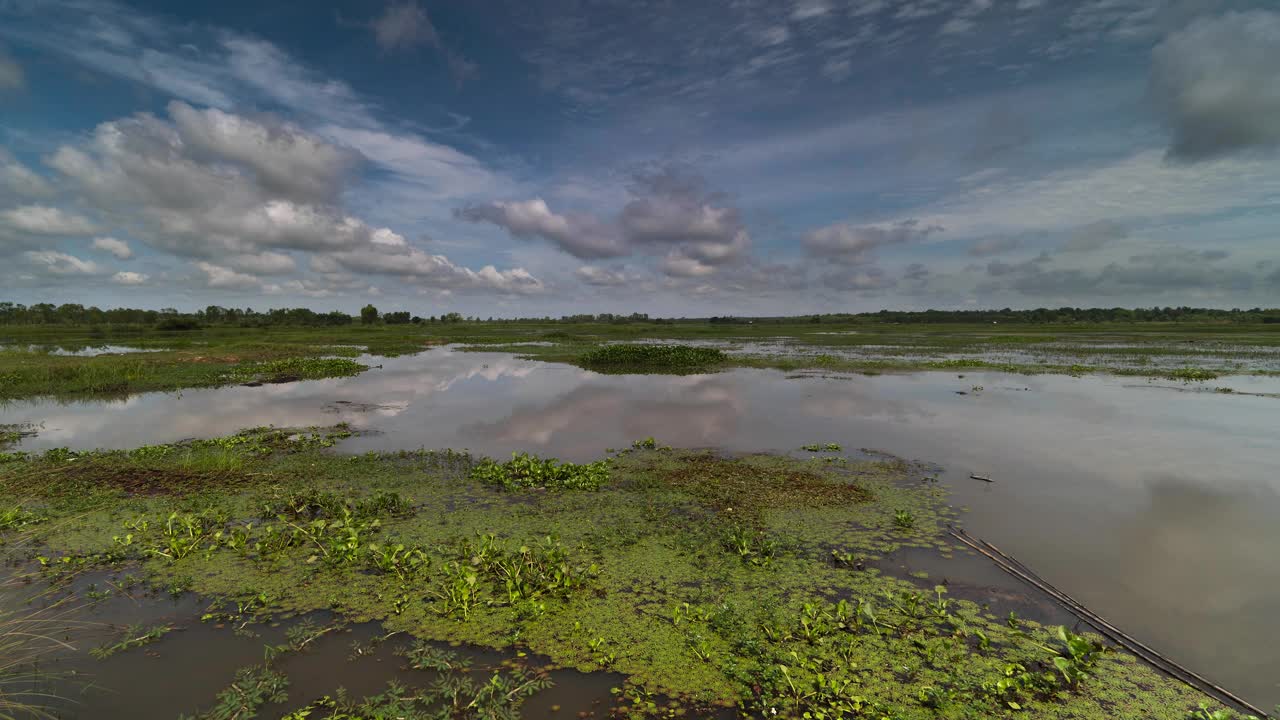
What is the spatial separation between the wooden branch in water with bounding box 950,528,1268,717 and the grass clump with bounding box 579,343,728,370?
27032 millimetres

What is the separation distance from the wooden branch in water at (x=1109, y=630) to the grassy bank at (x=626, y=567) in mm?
231

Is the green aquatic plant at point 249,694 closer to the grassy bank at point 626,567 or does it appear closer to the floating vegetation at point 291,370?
the grassy bank at point 626,567

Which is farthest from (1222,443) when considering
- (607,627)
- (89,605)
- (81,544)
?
(81,544)

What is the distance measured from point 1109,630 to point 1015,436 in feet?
36.0

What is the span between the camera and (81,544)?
7.98 meters

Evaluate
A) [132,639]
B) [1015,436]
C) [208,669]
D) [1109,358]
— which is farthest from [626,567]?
[1109,358]

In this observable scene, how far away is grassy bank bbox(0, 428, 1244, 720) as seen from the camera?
16.7 feet

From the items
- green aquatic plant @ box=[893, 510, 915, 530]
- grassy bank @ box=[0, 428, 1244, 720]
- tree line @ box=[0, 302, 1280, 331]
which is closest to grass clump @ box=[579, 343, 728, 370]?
grassy bank @ box=[0, 428, 1244, 720]

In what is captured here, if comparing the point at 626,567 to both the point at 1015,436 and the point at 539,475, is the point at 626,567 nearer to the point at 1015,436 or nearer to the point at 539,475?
the point at 539,475

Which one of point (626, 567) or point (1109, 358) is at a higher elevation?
point (1109, 358)

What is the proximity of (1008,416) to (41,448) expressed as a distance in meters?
30.4

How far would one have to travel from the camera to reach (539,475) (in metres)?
11.5

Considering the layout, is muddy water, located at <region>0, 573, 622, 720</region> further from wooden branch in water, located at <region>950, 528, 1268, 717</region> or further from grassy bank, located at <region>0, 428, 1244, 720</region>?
wooden branch in water, located at <region>950, 528, 1268, 717</region>

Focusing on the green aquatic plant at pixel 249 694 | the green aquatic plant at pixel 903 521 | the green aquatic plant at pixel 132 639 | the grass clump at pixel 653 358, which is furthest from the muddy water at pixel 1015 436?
the green aquatic plant at pixel 249 694
